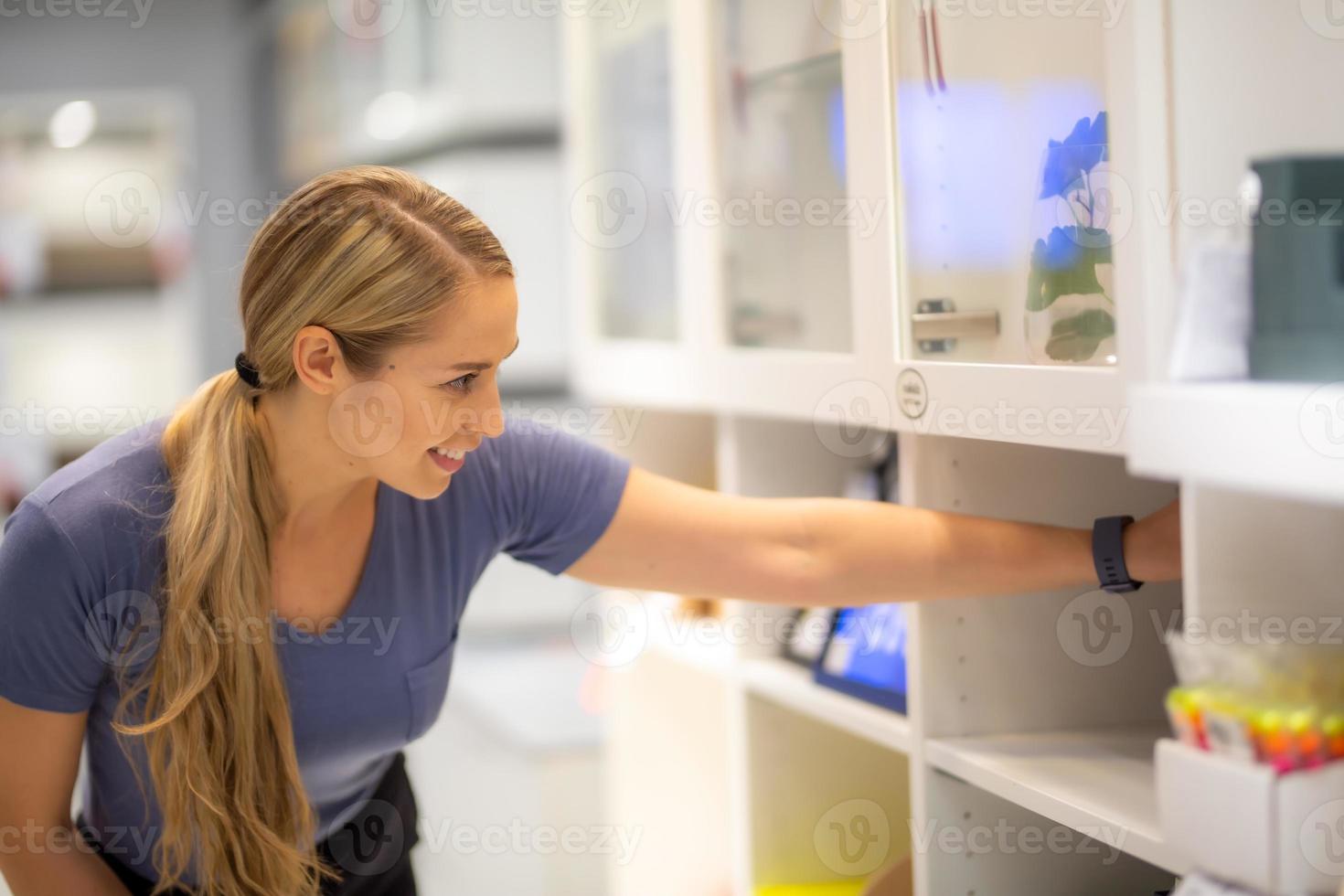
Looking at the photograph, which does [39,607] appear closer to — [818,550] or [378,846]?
[378,846]

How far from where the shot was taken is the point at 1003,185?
1362 mm

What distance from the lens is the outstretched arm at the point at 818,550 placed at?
4.47 feet

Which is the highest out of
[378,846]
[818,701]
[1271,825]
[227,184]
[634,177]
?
[227,184]

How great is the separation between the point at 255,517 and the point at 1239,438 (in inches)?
34.8

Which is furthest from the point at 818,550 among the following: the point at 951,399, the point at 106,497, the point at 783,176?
the point at 106,497

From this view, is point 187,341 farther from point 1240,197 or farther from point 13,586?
point 1240,197

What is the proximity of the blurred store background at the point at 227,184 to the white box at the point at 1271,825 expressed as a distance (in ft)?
7.74

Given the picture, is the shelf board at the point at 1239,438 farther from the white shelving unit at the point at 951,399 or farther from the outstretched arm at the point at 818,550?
→ the outstretched arm at the point at 818,550

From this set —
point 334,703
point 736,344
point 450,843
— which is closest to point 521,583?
point 450,843

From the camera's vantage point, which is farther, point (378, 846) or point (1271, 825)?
point (378, 846)

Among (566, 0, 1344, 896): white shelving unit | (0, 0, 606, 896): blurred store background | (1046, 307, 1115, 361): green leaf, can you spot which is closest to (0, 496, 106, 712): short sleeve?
(566, 0, 1344, 896): white shelving unit

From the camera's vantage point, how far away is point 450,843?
3.62 m

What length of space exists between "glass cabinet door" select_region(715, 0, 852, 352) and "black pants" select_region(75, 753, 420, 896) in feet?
2.28

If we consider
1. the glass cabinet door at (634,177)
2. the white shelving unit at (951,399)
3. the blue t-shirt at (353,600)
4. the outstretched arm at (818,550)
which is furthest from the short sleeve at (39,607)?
the glass cabinet door at (634,177)
